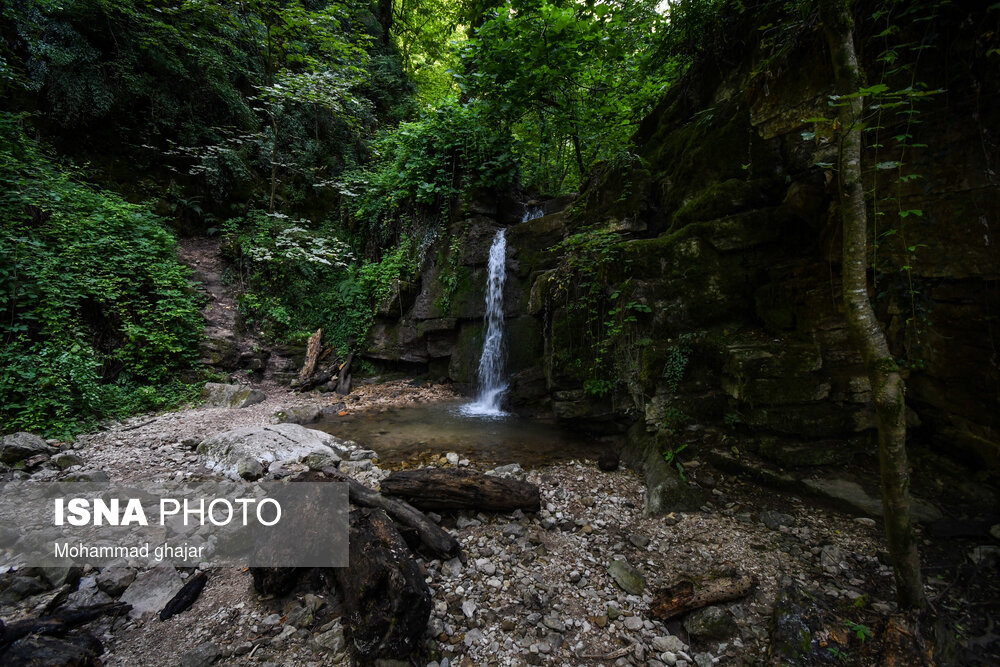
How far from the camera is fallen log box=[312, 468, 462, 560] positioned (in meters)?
2.71

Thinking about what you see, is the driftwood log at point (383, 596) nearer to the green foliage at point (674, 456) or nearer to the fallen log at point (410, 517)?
the fallen log at point (410, 517)

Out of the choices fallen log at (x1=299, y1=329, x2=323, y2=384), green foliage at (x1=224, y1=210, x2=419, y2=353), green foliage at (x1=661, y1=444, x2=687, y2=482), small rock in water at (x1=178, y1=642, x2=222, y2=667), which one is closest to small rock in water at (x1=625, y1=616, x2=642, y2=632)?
green foliage at (x1=661, y1=444, x2=687, y2=482)

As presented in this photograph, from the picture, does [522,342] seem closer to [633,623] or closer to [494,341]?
[494,341]

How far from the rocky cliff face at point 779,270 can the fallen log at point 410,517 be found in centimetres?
261

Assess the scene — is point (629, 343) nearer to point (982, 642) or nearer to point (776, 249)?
point (776, 249)

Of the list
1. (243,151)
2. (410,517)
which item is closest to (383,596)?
(410,517)

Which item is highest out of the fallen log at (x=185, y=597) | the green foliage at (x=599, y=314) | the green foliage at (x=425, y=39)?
the green foliage at (x=425, y=39)

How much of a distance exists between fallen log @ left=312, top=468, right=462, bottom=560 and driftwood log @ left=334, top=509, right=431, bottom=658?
43cm

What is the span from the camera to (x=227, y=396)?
6.82 metres

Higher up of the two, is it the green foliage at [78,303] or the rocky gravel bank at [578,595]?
the green foliage at [78,303]

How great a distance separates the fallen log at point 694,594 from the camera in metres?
2.20

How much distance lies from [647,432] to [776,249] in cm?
245

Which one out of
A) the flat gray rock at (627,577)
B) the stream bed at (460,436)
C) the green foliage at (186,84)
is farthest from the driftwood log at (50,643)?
the green foliage at (186,84)

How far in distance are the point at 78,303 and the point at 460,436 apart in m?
6.92
